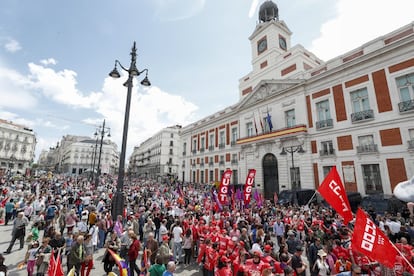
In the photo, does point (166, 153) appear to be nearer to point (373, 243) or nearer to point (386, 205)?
point (386, 205)

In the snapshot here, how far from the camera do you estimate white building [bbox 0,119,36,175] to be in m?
60.9

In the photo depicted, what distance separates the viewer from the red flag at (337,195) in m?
6.31

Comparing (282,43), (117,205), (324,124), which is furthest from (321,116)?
(117,205)

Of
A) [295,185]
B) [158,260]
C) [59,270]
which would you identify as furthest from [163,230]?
[295,185]

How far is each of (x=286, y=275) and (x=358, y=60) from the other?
20.1 metres

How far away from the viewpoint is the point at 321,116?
2053cm

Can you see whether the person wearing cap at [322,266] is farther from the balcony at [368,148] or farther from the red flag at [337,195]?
the balcony at [368,148]

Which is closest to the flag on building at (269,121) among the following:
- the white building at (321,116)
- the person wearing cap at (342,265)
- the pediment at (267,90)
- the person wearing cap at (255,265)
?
the white building at (321,116)

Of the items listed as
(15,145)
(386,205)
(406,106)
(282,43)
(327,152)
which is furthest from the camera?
(15,145)

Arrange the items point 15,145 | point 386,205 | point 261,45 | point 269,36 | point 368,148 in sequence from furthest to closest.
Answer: point 15,145
point 261,45
point 269,36
point 368,148
point 386,205

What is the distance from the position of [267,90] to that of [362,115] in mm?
11032

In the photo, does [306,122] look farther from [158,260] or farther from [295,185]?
→ [158,260]

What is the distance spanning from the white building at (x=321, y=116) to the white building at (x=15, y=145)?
68812 mm

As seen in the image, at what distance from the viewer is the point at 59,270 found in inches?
173
